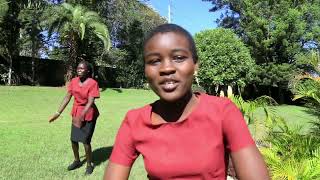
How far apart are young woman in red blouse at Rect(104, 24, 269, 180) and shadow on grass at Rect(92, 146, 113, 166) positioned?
6647mm

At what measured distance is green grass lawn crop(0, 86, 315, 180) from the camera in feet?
25.5

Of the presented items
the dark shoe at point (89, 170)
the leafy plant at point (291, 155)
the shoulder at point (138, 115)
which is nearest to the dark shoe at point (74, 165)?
the dark shoe at point (89, 170)

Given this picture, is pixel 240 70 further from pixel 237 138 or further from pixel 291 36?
pixel 237 138

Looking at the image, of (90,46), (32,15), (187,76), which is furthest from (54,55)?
(187,76)

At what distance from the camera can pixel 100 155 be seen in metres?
9.38

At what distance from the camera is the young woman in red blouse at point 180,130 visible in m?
1.88

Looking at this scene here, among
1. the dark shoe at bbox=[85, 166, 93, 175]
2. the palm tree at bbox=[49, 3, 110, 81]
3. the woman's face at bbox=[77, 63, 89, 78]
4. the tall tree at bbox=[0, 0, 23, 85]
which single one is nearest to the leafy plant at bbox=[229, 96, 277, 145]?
the woman's face at bbox=[77, 63, 89, 78]

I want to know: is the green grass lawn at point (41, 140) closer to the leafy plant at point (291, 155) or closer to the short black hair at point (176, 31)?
the leafy plant at point (291, 155)

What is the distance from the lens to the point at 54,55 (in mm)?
32188

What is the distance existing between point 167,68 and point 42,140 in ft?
30.7

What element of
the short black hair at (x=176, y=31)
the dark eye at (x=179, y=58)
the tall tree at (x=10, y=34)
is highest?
the tall tree at (x=10, y=34)

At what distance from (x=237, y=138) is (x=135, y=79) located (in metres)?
33.6

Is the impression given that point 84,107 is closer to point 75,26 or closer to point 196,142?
point 196,142

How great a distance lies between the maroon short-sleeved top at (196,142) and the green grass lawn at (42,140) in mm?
5137
